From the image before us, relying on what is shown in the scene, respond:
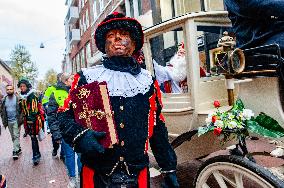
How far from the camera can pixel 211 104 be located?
136 inches

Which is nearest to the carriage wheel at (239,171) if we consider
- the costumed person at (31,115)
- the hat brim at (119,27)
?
the hat brim at (119,27)

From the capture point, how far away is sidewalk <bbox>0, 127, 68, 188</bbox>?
5285 mm

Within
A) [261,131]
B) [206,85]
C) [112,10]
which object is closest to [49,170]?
[206,85]

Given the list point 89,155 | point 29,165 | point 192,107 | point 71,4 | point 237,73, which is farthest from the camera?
point 71,4

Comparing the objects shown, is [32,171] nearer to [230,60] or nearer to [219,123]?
[219,123]

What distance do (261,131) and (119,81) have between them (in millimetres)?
1206

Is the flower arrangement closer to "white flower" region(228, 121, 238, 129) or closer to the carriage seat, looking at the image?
"white flower" region(228, 121, 238, 129)

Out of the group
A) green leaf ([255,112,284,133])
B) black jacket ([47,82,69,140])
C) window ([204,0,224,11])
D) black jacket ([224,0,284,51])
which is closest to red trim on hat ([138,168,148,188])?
green leaf ([255,112,284,133])

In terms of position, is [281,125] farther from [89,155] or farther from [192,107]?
[89,155]

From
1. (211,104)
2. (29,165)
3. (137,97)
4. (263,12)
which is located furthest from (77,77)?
(29,165)

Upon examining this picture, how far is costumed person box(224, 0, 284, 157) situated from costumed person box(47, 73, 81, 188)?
2993mm

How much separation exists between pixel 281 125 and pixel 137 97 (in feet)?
3.99

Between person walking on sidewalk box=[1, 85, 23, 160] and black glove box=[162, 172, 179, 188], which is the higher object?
person walking on sidewalk box=[1, 85, 23, 160]

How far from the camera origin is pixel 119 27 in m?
2.15
